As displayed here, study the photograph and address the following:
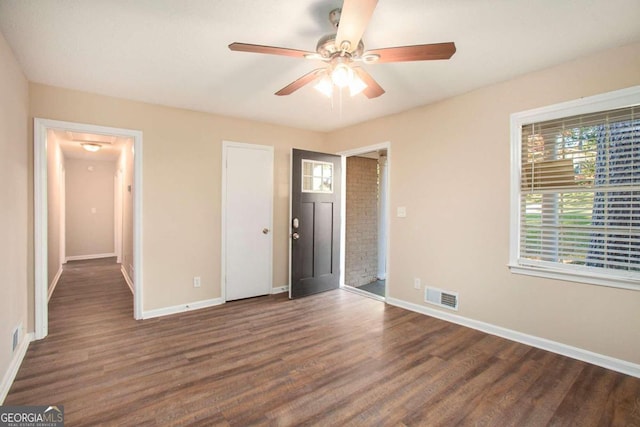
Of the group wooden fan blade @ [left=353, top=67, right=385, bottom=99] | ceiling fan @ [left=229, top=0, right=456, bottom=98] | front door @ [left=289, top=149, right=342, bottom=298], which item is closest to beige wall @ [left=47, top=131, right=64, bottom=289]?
front door @ [left=289, top=149, right=342, bottom=298]

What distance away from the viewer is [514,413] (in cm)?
188

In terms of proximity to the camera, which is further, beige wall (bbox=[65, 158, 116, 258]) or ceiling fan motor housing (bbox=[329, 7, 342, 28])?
beige wall (bbox=[65, 158, 116, 258])

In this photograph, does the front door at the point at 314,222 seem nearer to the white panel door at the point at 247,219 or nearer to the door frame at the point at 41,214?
the white panel door at the point at 247,219

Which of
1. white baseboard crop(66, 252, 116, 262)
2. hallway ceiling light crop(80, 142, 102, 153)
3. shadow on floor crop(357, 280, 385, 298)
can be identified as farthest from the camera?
white baseboard crop(66, 252, 116, 262)

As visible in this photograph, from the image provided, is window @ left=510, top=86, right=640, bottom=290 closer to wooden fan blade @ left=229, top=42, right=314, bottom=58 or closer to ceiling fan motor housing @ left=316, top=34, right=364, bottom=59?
A: ceiling fan motor housing @ left=316, top=34, right=364, bottom=59

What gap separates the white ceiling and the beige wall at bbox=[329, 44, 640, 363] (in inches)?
7.8

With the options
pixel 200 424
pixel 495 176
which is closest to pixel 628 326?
pixel 495 176

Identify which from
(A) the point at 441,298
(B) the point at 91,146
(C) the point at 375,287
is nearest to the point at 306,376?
(A) the point at 441,298

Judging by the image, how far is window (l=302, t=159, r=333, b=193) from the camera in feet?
14.2

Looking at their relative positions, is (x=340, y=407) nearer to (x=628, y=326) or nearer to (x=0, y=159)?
(x=628, y=326)

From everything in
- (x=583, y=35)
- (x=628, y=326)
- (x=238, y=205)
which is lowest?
(x=628, y=326)

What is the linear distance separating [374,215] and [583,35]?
3837mm

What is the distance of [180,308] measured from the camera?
3672 millimetres

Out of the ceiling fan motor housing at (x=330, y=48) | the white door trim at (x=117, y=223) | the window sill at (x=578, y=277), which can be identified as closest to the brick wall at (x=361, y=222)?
the window sill at (x=578, y=277)
